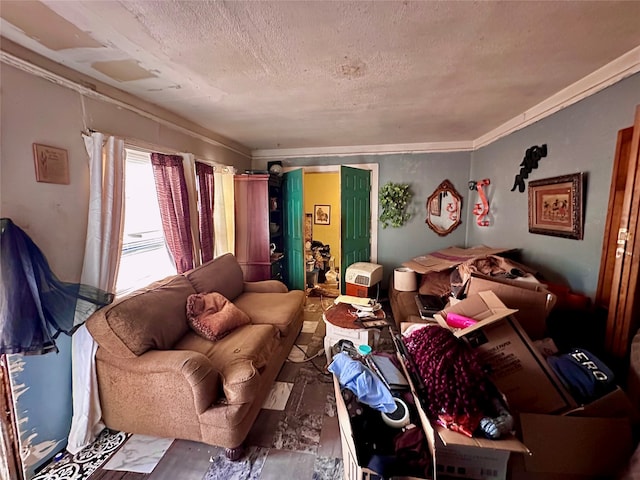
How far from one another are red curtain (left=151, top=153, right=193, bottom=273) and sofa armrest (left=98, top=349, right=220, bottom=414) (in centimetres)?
103

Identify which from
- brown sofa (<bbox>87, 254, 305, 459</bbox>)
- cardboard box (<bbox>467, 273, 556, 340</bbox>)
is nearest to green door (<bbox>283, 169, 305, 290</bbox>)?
brown sofa (<bbox>87, 254, 305, 459</bbox>)

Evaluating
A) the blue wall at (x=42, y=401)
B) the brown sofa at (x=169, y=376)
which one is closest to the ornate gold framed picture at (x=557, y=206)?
the brown sofa at (x=169, y=376)

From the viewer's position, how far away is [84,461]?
1535 millimetres

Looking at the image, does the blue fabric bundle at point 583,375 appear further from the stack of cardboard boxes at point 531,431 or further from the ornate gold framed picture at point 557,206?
the ornate gold framed picture at point 557,206

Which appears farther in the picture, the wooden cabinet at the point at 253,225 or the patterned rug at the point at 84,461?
the wooden cabinet at the point at 253,225

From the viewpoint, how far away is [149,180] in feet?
7.66

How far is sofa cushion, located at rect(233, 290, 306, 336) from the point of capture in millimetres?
2338

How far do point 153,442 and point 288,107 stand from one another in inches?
104

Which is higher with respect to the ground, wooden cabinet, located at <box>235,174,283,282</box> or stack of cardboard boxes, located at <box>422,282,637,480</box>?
wooden cabinet, located at <box>235,174,283,282</box>

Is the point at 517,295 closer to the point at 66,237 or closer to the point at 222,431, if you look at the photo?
the point at 222,431

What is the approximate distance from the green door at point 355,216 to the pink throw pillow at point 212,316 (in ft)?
6.14

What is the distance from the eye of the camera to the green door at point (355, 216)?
3.71 metres

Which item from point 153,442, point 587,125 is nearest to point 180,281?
point 153,442

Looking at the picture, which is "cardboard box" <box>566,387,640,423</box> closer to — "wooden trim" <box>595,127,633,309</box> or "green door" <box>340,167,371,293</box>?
"wooden trim" <box>595,127,633,309</box>
